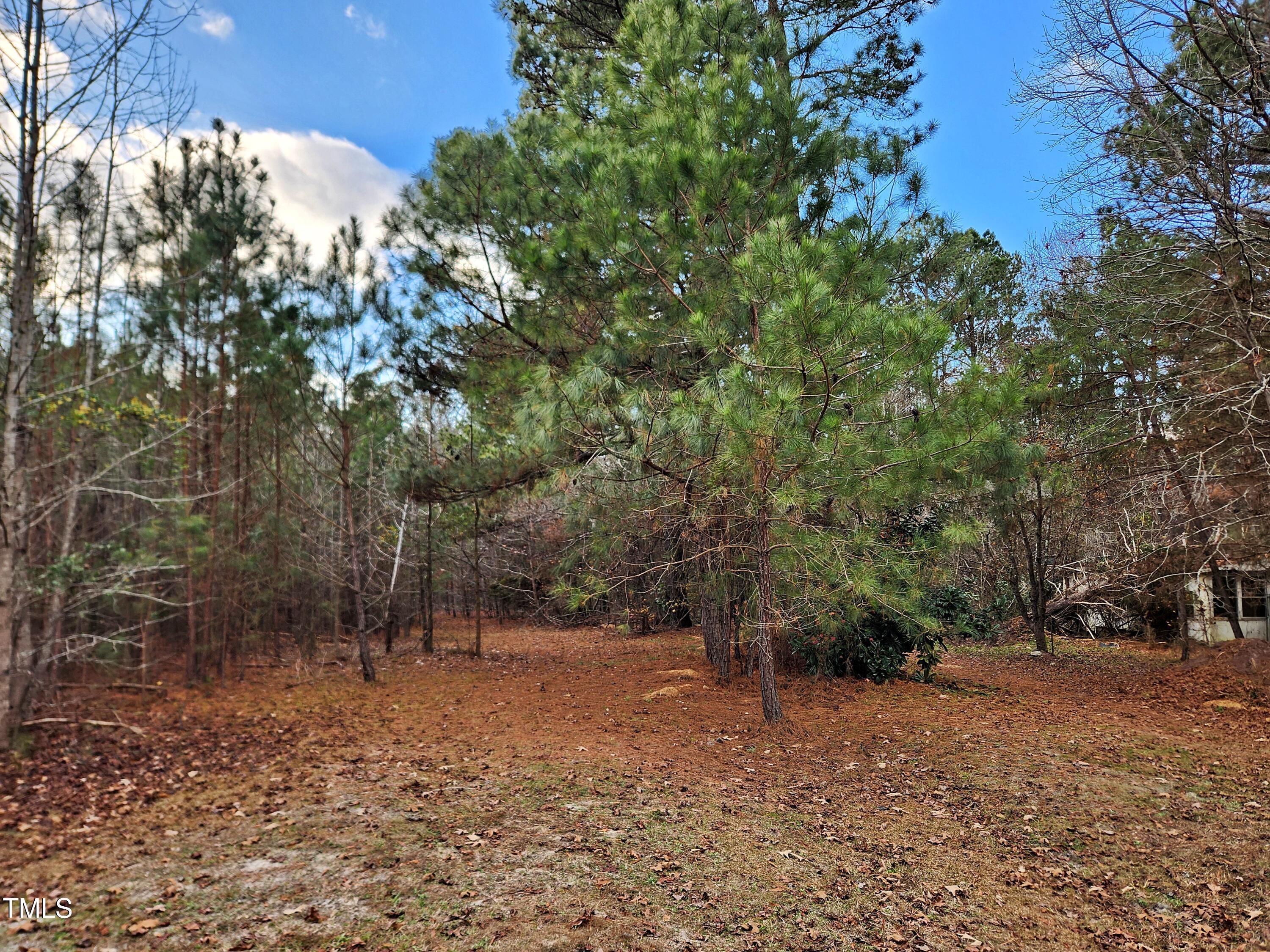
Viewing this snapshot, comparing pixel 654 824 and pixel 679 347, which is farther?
pixel 679 347

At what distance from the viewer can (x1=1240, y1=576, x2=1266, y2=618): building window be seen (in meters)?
12.7

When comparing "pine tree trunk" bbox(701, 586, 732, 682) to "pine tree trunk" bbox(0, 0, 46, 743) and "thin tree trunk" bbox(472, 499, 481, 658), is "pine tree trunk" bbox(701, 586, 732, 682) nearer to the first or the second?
"thin tree trunk" bbox(472, 499, 481, 658)

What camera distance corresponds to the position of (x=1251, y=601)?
1348 centimetres

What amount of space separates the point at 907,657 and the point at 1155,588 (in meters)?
6.76

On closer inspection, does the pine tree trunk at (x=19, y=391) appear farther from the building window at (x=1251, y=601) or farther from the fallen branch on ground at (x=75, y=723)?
the building window at (x=1251, y=601)

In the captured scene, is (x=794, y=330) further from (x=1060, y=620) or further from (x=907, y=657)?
(x=1060, y=620)

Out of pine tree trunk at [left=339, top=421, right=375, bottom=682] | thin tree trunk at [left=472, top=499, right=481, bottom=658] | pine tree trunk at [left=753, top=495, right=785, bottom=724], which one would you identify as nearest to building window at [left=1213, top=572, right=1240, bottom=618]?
pine tree trunk at [left=753, top=495, right=785, bottom=724]

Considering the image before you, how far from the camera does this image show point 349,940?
275 cm

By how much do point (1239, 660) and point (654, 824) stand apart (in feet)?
27.5

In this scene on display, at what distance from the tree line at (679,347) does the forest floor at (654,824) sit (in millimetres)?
1131

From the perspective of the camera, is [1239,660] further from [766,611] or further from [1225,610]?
[766,611]

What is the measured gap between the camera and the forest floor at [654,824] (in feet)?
9.52

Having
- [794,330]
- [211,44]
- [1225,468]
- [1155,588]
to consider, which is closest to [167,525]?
[211,44]

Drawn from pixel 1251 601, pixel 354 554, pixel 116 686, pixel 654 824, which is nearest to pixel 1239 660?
pixel 1251 601
